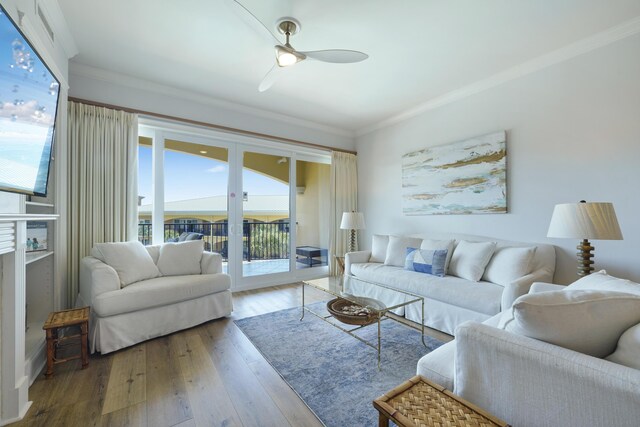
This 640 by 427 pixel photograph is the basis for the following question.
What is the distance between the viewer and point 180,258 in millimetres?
2979

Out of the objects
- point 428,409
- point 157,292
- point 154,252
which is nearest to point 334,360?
point 428,409

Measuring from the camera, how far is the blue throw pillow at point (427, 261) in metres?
2.94

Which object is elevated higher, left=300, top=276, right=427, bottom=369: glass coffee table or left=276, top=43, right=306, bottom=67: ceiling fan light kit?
left=276, top=43, right=306, bottom=67: ceiling fan light kit

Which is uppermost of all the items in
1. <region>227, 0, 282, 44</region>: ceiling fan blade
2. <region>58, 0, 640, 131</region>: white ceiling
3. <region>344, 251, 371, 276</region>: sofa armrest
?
<region>58, 0, 640, 131</region>: white ceiling

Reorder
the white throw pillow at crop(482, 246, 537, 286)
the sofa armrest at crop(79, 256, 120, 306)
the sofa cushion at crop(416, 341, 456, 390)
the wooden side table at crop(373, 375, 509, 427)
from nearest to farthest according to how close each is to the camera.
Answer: the wooden side table at crop(373, 375, 509, 427), the sofa cushion at crop(416, 341, 456, 390), the sofa armrest at crop(79, 256, 120, 306), the white throw pillow at crop(482, 246, 537, 286)

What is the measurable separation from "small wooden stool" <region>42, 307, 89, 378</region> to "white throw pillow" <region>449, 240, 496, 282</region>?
3350 millimetres

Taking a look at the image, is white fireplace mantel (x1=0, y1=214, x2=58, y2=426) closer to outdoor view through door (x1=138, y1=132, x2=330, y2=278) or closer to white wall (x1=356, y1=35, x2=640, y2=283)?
outdoor view through door (x1=138, y1=132, x2=330, y2=278)

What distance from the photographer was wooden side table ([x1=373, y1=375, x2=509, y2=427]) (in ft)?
3.03

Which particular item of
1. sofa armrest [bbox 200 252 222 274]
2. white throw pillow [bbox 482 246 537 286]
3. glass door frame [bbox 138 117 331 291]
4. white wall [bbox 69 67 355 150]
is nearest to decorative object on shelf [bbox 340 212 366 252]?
glass door frame [bbox 138 117 331 291]

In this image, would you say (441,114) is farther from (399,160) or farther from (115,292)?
(115,292)

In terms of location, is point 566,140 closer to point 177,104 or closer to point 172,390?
point 172,390

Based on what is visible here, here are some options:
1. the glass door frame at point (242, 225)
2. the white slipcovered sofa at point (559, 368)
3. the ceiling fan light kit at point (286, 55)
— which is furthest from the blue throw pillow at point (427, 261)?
the ceiling fan light kit at point (286, 55)

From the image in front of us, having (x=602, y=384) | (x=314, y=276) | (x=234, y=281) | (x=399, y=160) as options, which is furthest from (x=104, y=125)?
(x=602, y=384)

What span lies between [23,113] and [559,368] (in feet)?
8.93
